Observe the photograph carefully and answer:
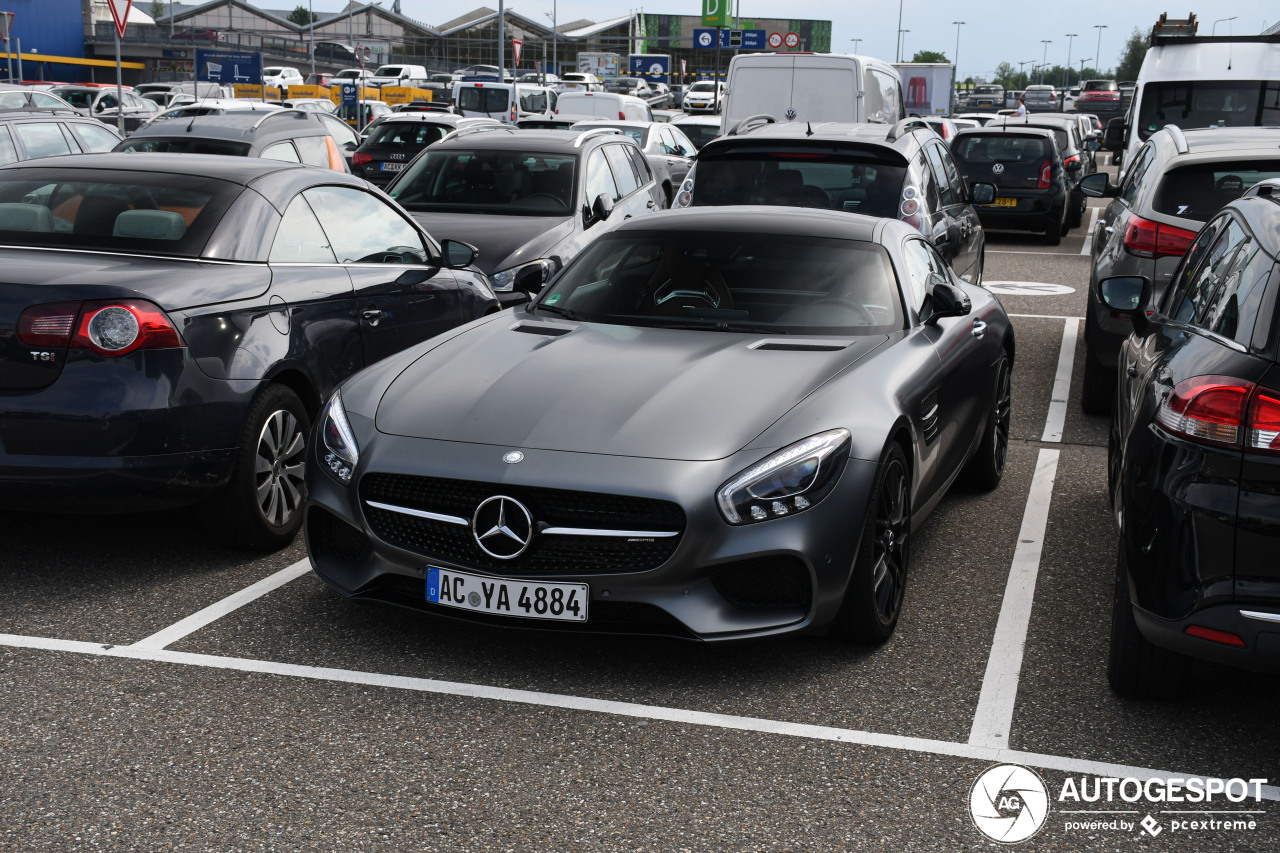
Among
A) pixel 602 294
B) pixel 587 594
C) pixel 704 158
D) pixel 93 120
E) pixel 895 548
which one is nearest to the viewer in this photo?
pixel 587 594

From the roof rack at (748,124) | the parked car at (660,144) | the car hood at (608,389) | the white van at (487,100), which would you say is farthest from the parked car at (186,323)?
the white van at (487,100)

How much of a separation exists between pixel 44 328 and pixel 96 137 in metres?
9.81

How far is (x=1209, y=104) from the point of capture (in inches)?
712

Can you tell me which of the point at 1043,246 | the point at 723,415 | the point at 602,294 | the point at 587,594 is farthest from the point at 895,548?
the point at 1043,246

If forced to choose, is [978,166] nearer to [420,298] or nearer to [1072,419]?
[1072,419]

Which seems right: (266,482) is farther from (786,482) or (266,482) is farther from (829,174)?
Result: (829,174)

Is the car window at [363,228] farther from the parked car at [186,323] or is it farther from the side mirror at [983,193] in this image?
the side mirror at [983,193]

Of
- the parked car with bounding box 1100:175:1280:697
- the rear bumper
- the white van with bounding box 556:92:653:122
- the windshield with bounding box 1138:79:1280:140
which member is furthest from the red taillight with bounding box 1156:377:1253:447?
the white van with bounding box 556:92:653:122

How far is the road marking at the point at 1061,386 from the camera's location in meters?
8.04

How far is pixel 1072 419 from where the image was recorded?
27.3 feet

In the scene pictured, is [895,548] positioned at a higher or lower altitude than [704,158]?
lower

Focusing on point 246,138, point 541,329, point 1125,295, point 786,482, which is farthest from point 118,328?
point 246,138

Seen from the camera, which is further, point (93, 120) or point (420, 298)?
point (93, 120)

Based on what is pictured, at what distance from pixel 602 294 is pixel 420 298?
144cm
